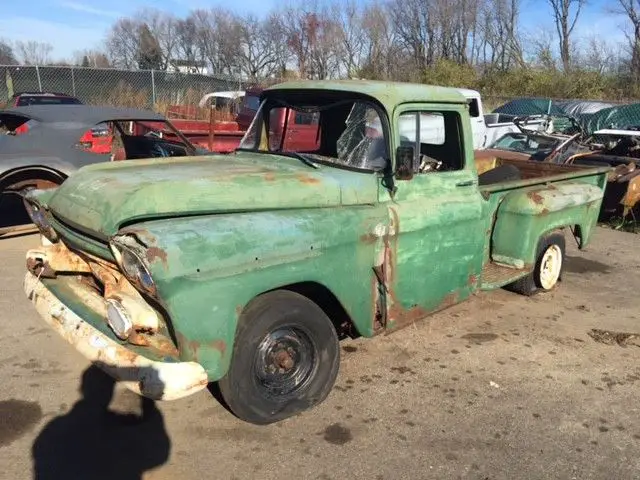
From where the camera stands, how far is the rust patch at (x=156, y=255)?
103 inches

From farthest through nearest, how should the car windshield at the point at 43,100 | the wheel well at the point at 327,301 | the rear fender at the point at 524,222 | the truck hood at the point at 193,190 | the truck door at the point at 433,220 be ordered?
the car windshield at the point at 43,100
the rear fender at the point at 524,222
the truck door at the point at 433,220
the wheel well at the point at 327,301
the truck hood at the point at 193,190

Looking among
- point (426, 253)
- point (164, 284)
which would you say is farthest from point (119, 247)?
point (426, 253)

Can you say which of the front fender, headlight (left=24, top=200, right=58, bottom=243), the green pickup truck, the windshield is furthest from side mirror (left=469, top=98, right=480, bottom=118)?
headlight (left=24, top=200, right=58, bottom=243)

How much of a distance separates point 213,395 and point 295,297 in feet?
2.94

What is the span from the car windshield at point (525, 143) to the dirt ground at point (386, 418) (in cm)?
779

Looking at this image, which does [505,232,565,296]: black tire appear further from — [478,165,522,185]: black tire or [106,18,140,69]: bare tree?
[106,18,140,69]: bare tree

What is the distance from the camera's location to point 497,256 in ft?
16.1

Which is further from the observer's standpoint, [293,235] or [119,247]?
[293,235]

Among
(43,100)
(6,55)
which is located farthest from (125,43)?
(43,100)

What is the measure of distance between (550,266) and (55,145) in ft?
18.4

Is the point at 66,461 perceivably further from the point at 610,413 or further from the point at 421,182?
the point at 610,413

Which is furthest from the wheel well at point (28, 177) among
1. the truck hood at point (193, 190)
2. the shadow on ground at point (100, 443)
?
the shadow on ground at point (100, 443)

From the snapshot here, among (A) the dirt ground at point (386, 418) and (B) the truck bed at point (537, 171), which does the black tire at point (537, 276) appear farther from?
(A) the dirt ground at point (386, 418)

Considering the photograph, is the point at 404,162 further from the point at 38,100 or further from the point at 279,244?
the point at 38,100
